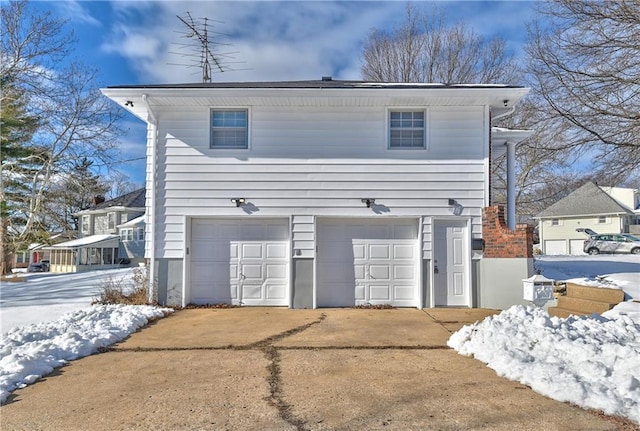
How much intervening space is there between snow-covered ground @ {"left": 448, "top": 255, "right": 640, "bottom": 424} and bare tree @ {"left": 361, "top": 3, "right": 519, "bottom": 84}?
16.2 meters

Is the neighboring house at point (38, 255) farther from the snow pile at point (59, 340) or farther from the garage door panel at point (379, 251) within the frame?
the garage door panel at point (379, 251)

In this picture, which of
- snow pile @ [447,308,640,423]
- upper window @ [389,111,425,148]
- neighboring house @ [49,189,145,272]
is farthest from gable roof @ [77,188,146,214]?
snow pile @ [447,308,640,423]

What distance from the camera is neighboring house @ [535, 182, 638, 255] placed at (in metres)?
31.6

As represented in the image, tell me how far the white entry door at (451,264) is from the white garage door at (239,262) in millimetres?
3337

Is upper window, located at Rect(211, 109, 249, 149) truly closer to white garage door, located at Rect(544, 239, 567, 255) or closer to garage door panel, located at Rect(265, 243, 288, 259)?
garage door panel, located at Rect(265, 243, 288, 259)

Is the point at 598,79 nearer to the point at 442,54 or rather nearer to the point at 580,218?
the point at 442,54

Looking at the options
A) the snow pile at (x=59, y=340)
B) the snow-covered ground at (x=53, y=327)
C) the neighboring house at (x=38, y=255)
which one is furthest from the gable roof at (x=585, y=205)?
the neighboring house at (x=38, y=255)

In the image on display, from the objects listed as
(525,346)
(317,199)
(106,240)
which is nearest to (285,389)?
(525,346)

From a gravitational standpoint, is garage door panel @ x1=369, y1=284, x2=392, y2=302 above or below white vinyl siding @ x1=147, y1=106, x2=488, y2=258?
below

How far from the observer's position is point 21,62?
16625mm

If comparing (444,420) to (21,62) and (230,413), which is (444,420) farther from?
(21,62)

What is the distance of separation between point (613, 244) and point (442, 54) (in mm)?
16824

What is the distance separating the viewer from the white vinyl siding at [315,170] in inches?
357

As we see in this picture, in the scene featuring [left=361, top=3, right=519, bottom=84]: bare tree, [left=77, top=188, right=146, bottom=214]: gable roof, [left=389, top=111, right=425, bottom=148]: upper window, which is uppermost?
[left=361, top=3, right=519, bottom=84]: bare tree
